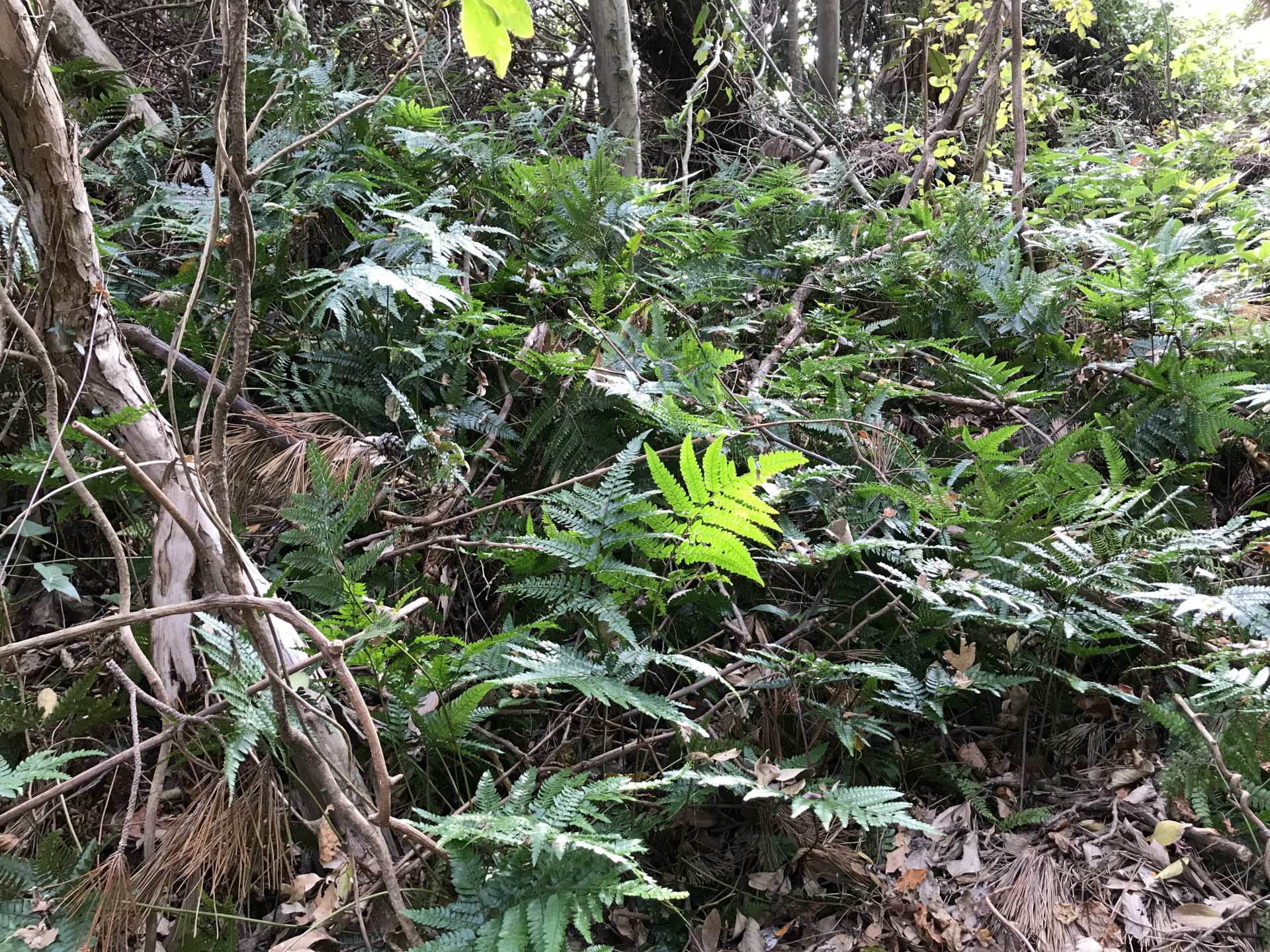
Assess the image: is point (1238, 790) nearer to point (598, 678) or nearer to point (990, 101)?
point (598, 678)

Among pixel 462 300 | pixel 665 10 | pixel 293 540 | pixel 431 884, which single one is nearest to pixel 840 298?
pixel 462 300

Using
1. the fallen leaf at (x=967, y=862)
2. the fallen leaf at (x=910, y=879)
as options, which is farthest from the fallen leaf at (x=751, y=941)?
the fallen leaf at (x=967, y=862)

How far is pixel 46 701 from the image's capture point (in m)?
2.09

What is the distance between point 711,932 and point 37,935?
4.57 ft

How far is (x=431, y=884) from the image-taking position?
1.69 metres

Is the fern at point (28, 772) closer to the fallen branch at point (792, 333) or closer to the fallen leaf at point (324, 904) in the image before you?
the fallen leaf at point (324, 904)

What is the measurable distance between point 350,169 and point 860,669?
10.4 feet

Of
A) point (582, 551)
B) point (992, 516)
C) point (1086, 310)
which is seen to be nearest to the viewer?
point (582, 551)

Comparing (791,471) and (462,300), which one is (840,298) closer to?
(791,471)

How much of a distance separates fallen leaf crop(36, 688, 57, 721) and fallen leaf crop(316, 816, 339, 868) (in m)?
0.87

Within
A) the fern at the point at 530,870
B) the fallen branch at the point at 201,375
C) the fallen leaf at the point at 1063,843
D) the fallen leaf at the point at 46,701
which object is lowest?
the fallen leaf at the point at 1063,843

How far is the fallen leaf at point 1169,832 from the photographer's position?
1.83 metres

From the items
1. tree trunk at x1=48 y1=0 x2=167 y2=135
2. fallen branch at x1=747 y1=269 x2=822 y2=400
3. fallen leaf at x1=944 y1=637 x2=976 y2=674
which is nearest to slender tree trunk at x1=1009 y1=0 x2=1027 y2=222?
fallen branch at x1=747 y1=269 x2=822 y2=400

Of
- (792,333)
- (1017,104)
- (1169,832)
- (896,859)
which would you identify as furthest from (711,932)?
(1017,104)
